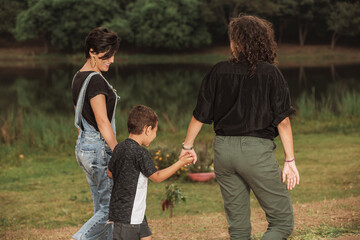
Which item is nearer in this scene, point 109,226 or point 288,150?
point 288,150

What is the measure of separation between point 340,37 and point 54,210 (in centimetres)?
5722

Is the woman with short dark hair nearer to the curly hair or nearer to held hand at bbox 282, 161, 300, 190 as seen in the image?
the curly hair

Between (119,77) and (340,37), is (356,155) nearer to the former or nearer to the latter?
(119,77)

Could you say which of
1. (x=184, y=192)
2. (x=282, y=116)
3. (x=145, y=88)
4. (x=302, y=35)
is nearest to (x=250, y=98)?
(x=282, y=116)

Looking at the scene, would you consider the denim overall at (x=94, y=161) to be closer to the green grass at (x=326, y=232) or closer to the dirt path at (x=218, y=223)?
the dirt path at (x=218, y=223)

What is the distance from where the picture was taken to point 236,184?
10.2 feet

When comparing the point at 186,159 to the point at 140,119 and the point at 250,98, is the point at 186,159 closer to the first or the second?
the point at 140,119

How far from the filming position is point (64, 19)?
2141 inches

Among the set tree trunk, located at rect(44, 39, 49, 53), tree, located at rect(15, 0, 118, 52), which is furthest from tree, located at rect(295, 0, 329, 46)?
tree trunk, located at rect(44, 39, 49, 53)

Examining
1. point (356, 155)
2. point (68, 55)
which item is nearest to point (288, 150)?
point (356, 155)

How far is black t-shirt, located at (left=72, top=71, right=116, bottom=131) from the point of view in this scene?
10.7 ft

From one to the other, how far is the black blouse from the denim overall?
80 cm

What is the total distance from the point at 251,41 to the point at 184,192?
5614 millimetres

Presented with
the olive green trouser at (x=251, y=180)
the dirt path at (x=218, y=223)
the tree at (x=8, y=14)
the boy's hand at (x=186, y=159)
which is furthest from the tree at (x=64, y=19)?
the olive green trouser at (x=251, y=180)
